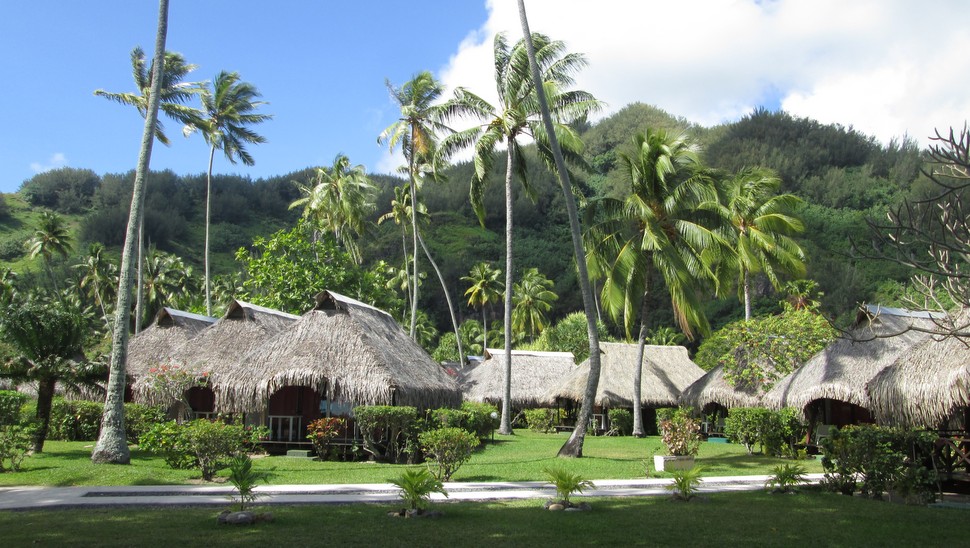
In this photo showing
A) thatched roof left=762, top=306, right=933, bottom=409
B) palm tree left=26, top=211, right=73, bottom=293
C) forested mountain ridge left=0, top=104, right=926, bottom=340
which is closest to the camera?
thatched roof left=762, top=306, right=933, bottom=409

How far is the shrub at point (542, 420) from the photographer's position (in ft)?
116

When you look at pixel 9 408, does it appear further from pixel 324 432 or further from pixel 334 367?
pixel 334 367

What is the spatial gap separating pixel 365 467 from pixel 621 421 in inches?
712

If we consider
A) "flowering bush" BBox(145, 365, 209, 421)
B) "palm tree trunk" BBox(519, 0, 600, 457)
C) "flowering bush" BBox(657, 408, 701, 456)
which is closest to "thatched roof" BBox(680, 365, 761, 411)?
"palm tree trunk" BBox(519, 0, 600, 457)

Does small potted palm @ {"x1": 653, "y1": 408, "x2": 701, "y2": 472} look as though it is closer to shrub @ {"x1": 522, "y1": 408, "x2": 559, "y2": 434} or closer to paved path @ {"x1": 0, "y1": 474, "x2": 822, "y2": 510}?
paved path @ {"x1": 0, "y1": 474, "x2": 822, "y2": 510}

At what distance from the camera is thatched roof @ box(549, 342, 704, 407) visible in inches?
1361

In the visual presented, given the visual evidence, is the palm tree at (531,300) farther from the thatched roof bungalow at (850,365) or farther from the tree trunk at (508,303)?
the thatched roof bungalow at (850,365)

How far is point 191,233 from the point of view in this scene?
8050 centimetres

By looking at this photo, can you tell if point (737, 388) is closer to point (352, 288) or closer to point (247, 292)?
point (352, 288)

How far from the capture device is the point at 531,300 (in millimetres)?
55281

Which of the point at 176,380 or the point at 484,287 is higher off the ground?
the point at 484,287

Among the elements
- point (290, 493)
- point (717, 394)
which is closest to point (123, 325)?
point (290, 493)

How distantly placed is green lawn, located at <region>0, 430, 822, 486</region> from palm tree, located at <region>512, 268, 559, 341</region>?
104 feet

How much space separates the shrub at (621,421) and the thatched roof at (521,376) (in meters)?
4.77
